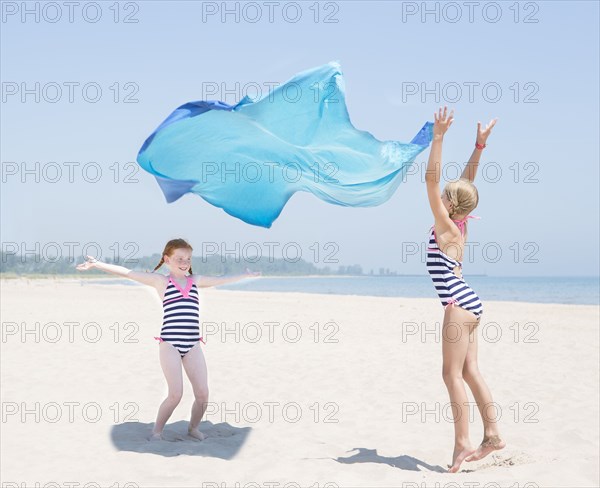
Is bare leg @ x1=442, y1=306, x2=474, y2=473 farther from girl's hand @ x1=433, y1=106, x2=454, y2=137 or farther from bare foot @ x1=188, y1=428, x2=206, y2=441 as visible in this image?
bare foot @ x1=188, y1=428, x2=206, y2=441

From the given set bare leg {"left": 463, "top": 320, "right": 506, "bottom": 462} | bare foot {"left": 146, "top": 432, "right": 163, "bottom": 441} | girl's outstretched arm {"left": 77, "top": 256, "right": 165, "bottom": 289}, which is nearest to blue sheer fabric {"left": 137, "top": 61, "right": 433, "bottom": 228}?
girl's outstretched arm {"left": 77, "top": 256, "right": 165, "bottom": 289}

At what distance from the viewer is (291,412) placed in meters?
7.37

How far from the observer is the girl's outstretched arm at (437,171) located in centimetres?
482

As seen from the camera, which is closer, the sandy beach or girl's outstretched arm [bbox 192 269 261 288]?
the sandy beach

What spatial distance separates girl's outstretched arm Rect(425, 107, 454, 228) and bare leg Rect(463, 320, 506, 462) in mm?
980

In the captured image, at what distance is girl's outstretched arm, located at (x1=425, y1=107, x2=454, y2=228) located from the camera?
4.82 metres

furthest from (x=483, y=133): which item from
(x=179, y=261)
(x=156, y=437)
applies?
(x=156, y=437)

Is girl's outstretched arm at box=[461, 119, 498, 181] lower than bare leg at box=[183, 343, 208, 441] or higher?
higher

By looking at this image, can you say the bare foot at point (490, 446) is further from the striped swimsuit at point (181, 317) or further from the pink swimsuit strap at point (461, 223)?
the striped swimsuit at point (181, 317)

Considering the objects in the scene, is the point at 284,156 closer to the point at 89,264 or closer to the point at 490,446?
the point at 89,264

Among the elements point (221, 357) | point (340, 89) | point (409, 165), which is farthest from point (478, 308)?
point (221, 357)

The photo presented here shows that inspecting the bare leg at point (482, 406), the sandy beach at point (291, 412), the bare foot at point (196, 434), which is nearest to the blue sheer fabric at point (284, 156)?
the sandy beach at point (291, 412)

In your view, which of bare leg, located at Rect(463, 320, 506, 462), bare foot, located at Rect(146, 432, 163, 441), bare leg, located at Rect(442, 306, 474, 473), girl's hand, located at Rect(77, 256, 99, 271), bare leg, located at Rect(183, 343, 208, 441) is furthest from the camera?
bare foot, located at Rect(146, 432, 163, 441)

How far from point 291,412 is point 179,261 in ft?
8.19
